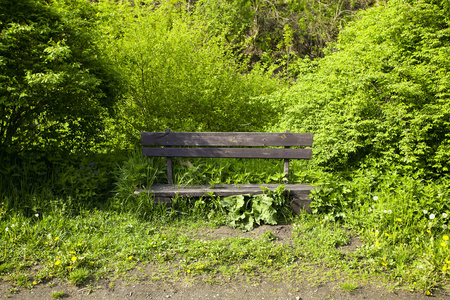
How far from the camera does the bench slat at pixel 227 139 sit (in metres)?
4.42

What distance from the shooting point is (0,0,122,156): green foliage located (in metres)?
3.78

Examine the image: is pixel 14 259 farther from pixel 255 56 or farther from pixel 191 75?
pixel 255 56

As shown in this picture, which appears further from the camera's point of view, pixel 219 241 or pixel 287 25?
pixel 287 25

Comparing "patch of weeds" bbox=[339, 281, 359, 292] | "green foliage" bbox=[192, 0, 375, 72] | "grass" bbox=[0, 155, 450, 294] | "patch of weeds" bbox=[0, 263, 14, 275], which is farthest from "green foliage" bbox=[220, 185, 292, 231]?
"green foliage" bbox=[192, 0, 375, 72]

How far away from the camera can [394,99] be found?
4.76 m

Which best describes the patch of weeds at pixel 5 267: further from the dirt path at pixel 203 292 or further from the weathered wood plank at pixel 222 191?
the weathered wood plank at pixel 222 191

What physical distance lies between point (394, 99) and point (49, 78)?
4.65 metres

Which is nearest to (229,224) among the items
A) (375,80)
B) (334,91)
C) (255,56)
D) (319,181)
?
(319,181)

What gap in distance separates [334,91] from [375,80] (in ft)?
1.94

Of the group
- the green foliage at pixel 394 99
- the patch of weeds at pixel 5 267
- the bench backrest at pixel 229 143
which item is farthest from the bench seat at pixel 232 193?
the patch of weeds at pixel 5 267

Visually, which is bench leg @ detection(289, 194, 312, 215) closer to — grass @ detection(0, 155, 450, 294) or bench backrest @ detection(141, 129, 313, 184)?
grass @ detection(0, 155, 450, 294)

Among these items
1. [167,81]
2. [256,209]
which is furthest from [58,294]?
[167,81]

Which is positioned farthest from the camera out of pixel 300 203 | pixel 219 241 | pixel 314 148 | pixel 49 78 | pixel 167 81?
pixel 167 81

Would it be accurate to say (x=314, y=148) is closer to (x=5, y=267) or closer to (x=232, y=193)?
(x=232, y=193)
